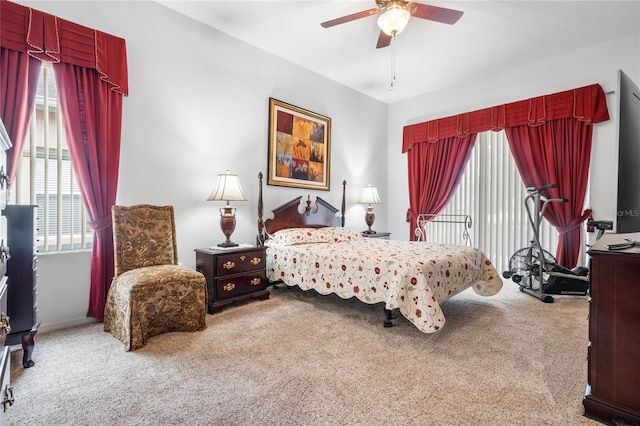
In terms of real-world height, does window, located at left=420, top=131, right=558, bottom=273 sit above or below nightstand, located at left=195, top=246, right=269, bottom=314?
above

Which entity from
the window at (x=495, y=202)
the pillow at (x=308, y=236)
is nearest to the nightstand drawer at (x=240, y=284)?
the pillow at (x=308, y=236)

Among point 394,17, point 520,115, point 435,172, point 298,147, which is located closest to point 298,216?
point 298,147

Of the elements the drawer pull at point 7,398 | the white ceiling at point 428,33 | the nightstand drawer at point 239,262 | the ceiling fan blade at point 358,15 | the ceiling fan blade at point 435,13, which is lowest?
the drawer pull at point 7,398

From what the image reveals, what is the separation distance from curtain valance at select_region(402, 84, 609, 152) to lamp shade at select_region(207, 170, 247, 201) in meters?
3.40

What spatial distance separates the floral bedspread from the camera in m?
2.38

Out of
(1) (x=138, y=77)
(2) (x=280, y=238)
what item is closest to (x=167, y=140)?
(1) (x=138, y=77)

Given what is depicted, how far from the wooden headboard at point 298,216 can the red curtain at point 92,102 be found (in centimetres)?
155

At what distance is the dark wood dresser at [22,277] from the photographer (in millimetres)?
1870

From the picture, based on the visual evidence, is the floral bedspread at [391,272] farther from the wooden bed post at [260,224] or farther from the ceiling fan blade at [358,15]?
the ceiling fan blade at [358,15]

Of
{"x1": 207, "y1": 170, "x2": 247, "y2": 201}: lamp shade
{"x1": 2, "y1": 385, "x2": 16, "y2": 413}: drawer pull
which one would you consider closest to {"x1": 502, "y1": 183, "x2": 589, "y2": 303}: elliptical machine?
{"x1": 207, "y1": 170, "x2": 247, "y2": 201}: lamp shade

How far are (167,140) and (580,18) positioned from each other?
443cm

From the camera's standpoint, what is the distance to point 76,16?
8.52ft

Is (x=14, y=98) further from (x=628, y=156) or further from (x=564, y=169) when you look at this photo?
(x=564, y=169)

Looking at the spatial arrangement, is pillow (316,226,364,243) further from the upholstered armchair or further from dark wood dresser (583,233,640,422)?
dark wood dresser (583,233,640,422)
